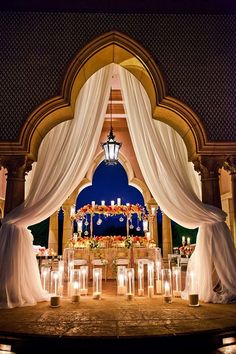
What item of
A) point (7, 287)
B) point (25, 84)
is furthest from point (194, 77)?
point (7, 287)

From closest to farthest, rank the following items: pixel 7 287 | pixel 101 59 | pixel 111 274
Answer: pixel 7 287, pixel 101 59, pixel 111 274

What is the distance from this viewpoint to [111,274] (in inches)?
303

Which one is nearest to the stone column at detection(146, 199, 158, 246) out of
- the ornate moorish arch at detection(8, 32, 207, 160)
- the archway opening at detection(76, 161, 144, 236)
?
the archway opening at detection(76, 161, 144, 236)

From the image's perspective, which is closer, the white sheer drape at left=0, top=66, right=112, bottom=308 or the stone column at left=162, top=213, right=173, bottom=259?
Answer: the white sheer drape at left=0, top=66, right=112, bottom=308

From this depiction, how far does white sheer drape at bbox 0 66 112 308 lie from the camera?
3830 mm

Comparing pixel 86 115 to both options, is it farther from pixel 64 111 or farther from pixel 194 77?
pixel 194 77

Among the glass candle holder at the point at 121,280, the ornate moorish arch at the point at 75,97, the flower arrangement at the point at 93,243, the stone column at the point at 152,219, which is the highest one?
the ornate moorish arch at the point at 75,97

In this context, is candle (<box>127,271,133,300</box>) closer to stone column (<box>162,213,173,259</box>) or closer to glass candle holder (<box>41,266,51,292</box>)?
glass candle holder (<box>41,266,51,292</box>)

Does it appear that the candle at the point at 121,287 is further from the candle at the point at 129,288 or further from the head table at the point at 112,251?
the head table at the point at 112,251

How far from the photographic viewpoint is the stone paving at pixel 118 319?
242cm

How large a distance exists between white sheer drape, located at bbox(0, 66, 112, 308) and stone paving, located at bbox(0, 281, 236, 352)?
0.35m

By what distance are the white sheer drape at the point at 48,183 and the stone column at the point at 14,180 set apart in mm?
141

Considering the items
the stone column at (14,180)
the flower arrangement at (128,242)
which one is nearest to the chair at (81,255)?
the flower arrangement at (128,242)

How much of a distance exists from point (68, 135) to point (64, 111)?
36 centimetres
